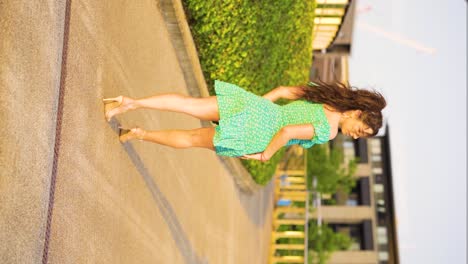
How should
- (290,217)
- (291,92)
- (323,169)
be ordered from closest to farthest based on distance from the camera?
(291,92) → (290,217) → (323,169)

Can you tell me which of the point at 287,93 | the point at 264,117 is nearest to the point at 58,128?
the point at 264,117

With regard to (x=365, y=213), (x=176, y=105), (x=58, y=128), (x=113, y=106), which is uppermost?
(x=365, y=213)

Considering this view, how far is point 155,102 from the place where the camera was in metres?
5.45

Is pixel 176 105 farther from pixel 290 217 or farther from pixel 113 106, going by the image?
pixel 290 217

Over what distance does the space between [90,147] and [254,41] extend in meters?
5.57

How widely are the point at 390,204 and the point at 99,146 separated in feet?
164

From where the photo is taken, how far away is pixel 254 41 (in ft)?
32.9

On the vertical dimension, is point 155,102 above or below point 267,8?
below

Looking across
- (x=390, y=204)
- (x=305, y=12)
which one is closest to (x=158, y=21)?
(x=305, y=12)

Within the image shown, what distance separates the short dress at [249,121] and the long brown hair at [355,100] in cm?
13

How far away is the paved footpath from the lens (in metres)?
3.71

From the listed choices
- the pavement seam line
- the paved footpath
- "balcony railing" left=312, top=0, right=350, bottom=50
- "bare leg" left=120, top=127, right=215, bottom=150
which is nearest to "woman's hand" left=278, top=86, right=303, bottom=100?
"bare leg" left=120, top=127, right=215, bottom=150

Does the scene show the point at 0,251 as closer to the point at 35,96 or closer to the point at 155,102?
the point at 35,96

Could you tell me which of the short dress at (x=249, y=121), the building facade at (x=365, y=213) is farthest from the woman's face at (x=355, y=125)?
the building facade at (x=365, y=213)
